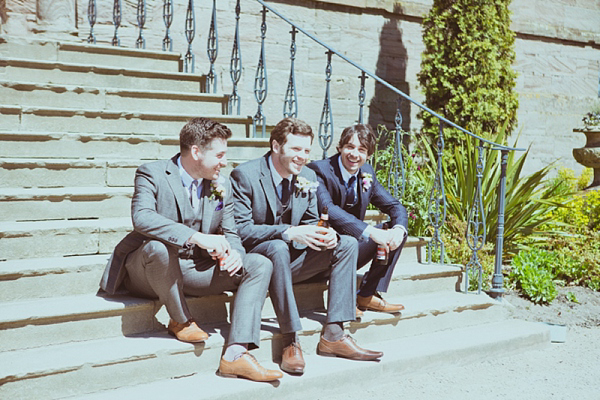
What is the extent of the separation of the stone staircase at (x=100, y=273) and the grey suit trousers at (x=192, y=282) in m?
0.17

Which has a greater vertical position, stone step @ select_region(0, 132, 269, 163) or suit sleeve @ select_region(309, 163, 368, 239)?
stone step @ select_region(0, 132, 269, 163)

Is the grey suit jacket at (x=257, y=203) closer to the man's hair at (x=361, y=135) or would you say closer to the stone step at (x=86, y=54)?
the man's hair at (x=361, y=135)

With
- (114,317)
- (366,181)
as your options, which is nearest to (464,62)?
(366,181)

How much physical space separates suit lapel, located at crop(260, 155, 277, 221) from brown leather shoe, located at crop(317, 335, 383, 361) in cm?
83

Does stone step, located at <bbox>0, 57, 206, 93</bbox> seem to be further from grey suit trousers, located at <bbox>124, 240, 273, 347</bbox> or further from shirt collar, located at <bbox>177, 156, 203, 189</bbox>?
grey suit trousers, located at <bbox>124, 240, 273, 347</bbox>

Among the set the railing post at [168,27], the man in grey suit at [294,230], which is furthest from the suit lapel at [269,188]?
the railing post at [168,27]

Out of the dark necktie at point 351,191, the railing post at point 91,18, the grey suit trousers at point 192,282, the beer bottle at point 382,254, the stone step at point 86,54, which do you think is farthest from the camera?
the railing post at point 91,18

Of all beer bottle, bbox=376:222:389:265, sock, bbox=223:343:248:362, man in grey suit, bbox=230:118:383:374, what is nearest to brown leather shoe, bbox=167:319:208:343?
sock, bbox=223:343:248:362

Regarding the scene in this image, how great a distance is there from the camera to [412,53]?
9664 mm

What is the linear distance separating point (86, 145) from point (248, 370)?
7.70ft

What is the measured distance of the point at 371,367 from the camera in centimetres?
397

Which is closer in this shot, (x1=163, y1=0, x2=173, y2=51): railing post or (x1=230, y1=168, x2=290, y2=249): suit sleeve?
(x1=230, y1=168, x2=290, y2=249): suit sleeve

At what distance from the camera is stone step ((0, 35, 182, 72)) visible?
5828 millimetres

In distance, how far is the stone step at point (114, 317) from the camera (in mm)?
3379
